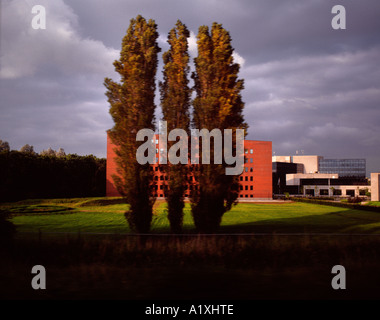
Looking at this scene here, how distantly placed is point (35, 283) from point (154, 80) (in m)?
10.9

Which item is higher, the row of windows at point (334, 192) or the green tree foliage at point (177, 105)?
the green tree foliage at point (177, 105)

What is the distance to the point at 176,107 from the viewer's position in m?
16.0

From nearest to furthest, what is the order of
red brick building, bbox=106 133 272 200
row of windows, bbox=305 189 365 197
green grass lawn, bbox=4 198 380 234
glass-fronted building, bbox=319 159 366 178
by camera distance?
green grass lawn, bbox=4 198 380 234, red brick building, bbox=106 133 272 200, row of windows, bbox=305 189 365 197, glass-fronted building, bbox=319 159 366 178

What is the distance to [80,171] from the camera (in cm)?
7644

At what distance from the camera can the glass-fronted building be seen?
14688 cm

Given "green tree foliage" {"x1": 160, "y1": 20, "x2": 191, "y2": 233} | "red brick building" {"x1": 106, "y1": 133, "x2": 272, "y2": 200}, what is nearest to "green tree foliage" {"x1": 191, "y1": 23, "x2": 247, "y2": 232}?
"green tree foliage" {"x1": 160, "y1": 20, "x2": 191, "y2": 233}

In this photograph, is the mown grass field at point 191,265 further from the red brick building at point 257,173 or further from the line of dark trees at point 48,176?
the red brick building at point 257,173

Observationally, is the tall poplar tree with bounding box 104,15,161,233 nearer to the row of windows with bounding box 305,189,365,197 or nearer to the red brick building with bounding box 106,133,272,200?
the red brick building with bounding box 106,133,272,200

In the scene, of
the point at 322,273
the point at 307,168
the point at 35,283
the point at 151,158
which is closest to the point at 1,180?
the point at 151,158

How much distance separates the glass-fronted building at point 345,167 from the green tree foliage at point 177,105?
15191 cm

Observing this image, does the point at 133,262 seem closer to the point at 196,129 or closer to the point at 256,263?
the point at 256,263

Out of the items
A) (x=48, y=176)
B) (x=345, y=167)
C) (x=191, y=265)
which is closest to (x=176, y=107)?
(x=191, y=265)

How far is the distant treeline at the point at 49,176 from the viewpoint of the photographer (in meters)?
60.8

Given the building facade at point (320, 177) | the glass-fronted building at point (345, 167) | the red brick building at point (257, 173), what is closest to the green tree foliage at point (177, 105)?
the red brick building at point (257, 173)
